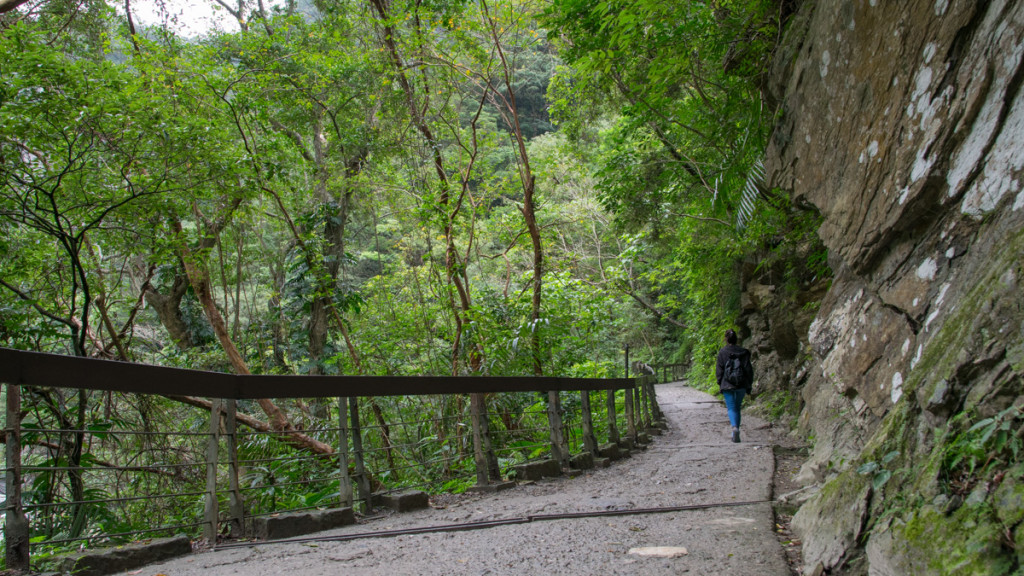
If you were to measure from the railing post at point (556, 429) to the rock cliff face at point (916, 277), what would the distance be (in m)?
2.34

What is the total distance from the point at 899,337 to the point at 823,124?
2.23 metres

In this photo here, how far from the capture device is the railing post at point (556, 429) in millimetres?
5996

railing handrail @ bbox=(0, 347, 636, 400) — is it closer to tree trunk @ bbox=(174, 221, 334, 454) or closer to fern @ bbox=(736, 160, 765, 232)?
fern @ bbox=(736, 160, 765, 232)

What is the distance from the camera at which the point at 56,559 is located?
8.50ft

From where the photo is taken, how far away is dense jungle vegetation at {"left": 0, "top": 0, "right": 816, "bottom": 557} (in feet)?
20.5

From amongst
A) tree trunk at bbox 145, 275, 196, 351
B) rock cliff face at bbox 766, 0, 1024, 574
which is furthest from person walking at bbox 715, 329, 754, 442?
tree trunk at bbox 145, 275, 196, 351

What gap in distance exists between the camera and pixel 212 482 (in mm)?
3307

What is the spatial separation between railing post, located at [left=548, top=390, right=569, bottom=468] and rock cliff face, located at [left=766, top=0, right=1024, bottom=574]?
2.34 m

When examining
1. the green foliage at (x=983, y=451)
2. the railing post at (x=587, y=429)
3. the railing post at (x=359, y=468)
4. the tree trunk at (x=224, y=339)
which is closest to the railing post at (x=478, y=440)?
the railing post at (x=359, y=468)

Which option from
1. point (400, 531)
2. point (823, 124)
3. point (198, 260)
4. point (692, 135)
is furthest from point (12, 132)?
point (692, 135)

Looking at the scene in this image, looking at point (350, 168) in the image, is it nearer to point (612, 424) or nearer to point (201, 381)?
point (612, 424)

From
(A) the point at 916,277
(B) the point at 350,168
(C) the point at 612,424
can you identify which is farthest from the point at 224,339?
(A) the point at 916,277

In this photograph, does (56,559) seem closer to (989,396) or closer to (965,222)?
(989,396)

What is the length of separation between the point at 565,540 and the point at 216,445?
2.08 m
